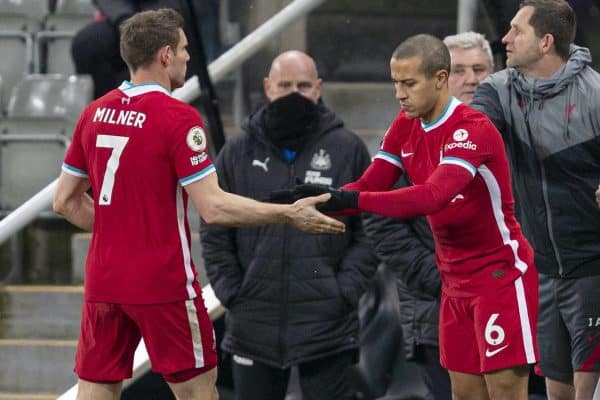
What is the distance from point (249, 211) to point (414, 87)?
0.80 metres

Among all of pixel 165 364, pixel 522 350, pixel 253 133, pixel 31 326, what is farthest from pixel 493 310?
pixel 31 326

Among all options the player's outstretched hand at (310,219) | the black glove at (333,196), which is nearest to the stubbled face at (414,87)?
the black glove at (333,196)

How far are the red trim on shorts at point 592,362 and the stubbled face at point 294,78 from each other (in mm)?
1718

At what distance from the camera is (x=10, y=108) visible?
Result: 916cm

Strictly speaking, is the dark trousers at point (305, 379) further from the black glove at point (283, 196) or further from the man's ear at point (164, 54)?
the man's ear at point (164, 54)

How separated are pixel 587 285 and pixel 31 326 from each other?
2.86 meters

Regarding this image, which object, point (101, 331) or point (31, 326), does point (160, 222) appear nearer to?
point (101, 331)

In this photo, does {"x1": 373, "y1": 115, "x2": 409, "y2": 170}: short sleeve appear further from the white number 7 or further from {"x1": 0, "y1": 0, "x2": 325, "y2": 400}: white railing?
{"x1": 0, "y1": 0, "x2": 325, "y2": 400}: white railing

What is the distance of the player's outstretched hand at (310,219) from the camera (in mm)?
5309

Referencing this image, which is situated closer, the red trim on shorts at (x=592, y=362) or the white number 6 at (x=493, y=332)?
the white number 6 at (x=493, y=332)

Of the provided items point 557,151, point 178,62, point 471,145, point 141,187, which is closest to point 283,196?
point 141,187

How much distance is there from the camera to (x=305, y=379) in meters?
6.31

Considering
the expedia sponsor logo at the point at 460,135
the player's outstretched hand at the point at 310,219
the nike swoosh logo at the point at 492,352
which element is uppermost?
the expedia sponsor logo at the point at 460,135

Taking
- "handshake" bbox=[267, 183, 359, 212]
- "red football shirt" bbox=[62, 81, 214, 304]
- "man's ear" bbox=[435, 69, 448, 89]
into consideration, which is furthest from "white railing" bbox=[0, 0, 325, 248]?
"man's ear" bbox=[435, 69, 448, 89]
